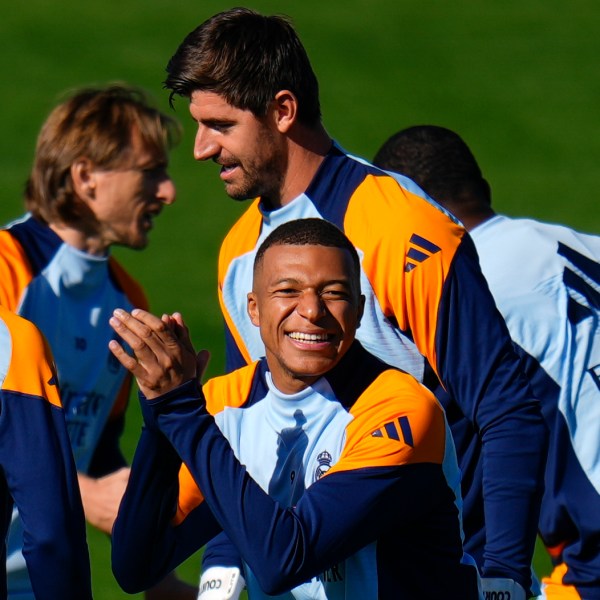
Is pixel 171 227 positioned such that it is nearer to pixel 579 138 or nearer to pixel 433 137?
pixel 579 138

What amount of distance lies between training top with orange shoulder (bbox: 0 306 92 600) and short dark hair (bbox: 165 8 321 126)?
3.06 feet

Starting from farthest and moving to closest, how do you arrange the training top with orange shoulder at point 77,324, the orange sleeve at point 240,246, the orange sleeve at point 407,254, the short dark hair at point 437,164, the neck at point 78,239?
the neck at point 78,239, the training top with orange shoulder at point 77,324, the short dark hair at point 437,164, the orange sleeve at point 240,246, the orange sleeve at point 407,254

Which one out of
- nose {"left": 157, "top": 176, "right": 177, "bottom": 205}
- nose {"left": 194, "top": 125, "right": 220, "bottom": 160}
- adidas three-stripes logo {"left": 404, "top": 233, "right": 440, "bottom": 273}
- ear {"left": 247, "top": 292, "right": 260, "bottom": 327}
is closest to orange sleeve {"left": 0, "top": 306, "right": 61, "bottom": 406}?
ear {"left": 247, "top": 292, "right": 260, "bottom": 327}

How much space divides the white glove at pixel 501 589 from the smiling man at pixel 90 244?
7.10 ft

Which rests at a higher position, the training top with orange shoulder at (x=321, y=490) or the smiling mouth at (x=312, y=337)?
the smiling mouth at (x=312, y=337)

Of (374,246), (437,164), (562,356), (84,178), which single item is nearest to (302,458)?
(374,246)

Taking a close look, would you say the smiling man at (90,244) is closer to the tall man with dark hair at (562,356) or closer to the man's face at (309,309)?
the tall man with dark hair at (562,356)

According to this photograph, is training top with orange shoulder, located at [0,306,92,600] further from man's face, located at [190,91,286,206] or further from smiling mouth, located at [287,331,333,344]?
man's face, located at [190,91,286,206]

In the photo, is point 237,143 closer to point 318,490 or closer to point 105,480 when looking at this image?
point 318,490

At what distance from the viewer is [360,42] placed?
11.2 metres

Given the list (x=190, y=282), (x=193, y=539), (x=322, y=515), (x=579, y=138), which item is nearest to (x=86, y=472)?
(x=193, y=539)

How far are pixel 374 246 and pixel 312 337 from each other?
54cm

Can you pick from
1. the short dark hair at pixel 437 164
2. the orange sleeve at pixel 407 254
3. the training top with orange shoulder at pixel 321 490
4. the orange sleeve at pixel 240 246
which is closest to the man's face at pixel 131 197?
the short dark hair at pixel 437 164

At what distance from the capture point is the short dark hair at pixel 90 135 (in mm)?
5965
